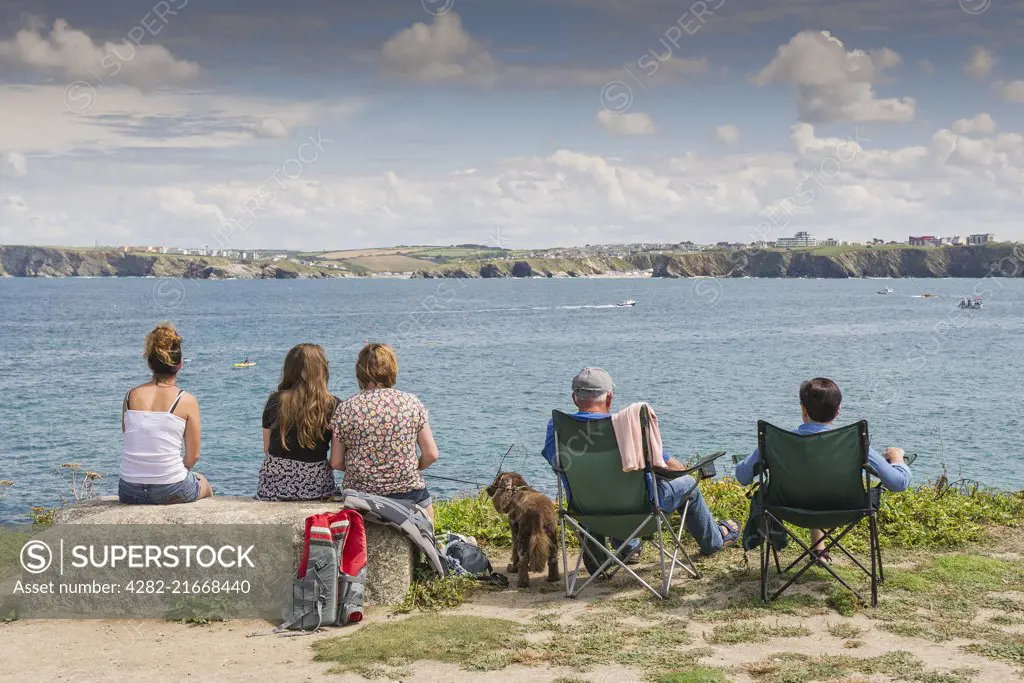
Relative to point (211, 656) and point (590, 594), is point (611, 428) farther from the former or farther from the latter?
point (211, 656)

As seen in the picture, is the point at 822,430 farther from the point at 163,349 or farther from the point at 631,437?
the point at 163,349

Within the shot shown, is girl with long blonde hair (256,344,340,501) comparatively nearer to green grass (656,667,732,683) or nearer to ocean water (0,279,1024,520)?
green grass (656,667,732,683)

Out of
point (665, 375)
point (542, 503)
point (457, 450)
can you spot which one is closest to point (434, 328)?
point (665, 375)

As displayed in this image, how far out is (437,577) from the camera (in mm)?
6730

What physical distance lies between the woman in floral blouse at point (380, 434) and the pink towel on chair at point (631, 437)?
1.31 meters

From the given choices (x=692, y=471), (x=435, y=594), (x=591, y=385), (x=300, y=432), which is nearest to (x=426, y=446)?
(x=300, y=432)

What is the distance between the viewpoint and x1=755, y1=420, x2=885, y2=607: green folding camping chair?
20.4ft

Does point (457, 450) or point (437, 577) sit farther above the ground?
point (437, 577)

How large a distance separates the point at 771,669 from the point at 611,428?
6.28 ft

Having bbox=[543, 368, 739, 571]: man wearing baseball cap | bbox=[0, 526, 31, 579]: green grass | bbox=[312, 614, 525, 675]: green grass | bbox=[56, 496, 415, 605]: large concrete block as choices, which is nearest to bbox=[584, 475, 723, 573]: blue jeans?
bbox=[543, 368, 739, 571]: man wearing baseball cap

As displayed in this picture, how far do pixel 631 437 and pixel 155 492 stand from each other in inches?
133

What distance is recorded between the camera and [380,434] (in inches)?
261

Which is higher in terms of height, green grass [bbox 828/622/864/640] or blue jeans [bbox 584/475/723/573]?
blue jeans [bbox 584/475/723/573]

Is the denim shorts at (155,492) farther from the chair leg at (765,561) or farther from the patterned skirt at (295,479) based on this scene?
the chair leg at (765,561)
